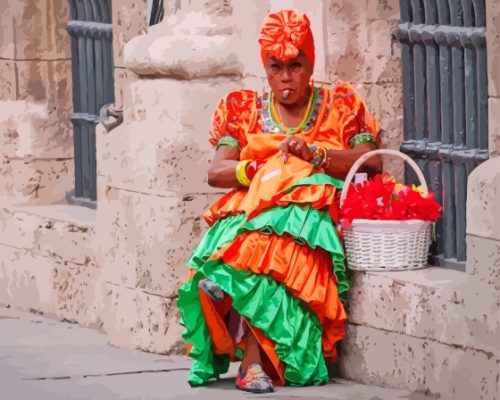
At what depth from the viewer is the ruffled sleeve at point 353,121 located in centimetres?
992

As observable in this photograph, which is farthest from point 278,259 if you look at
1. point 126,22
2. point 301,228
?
point 126,22

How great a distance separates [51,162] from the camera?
12852 millimetres

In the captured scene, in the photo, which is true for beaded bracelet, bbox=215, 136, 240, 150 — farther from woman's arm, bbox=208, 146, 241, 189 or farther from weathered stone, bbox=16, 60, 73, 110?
weathered stone, bbox=16, 60, 73, 110

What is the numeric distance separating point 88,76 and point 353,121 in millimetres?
3043

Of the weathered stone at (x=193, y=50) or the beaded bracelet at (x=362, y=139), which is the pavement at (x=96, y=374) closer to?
the beaded bracelet at (x=362, y=139)

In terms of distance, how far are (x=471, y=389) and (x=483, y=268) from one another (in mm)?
514

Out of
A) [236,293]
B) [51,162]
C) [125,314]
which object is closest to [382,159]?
[236,293]

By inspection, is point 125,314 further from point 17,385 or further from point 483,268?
point 483,268

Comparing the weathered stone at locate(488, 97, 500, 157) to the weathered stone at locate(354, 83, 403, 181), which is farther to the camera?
the weathered stone at locate(354, 83, 403, 181)

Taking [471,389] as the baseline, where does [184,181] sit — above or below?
above

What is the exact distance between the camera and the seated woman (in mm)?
9742

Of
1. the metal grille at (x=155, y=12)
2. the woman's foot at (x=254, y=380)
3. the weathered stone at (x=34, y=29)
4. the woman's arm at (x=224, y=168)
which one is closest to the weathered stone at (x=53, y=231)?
the weathered stone at (x=34, y=29)

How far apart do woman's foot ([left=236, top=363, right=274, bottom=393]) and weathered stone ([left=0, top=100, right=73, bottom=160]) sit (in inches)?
132

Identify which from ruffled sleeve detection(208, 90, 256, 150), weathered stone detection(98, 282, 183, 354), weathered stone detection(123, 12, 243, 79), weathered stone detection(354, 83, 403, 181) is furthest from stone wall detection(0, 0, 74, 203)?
weathered stone detection(354, 83, 403, 181)
